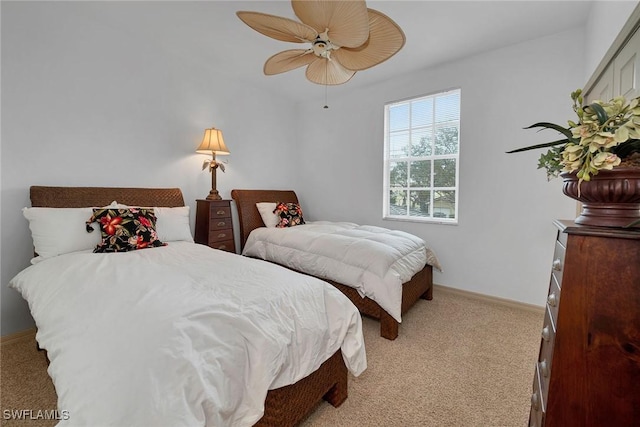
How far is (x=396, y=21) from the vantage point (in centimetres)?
245

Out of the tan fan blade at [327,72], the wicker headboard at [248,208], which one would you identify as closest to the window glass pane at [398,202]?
the wicker headboard at [248,208]

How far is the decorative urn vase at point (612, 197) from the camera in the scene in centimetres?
69

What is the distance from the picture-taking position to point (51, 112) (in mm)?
2287

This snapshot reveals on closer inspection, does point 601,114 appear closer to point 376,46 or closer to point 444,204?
point 376,46

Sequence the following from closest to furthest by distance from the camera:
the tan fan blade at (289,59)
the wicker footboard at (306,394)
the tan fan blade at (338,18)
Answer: the wicker footboard at (306,394) → the tan fan blade at (338,18) → the tan fan blade at (289,59)

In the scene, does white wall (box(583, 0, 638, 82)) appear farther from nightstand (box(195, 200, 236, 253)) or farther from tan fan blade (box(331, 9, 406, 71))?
nightstand (box(195, 200, 236, 253))

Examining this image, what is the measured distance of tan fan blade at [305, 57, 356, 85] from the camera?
2073 mm

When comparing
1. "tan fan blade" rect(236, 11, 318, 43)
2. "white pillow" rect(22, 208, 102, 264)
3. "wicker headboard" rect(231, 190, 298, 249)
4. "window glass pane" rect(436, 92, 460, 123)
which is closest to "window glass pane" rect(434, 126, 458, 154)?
"window glass pane" rect(436, 92, 460, 123)

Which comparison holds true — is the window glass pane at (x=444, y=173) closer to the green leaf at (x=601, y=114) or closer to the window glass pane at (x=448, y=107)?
the window glass pane at (x=448, y=107)

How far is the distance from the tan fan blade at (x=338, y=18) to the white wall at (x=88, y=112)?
6.19ft

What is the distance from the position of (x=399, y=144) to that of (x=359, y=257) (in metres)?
2.02

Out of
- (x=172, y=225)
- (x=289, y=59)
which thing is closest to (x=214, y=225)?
(x=172, y=225)

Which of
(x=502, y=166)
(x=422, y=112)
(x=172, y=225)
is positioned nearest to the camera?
(x=172, y=225)

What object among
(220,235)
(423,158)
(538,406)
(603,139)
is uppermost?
(423,158)
